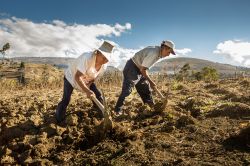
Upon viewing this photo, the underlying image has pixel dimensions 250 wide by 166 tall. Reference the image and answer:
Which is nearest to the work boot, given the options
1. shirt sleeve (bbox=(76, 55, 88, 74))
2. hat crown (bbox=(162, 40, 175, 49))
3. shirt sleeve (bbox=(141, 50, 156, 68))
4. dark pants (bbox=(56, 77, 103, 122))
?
dark pants (bbox=(56, 77, 103, 122))

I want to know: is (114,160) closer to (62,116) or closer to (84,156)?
(84,156)

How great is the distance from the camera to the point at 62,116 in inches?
226

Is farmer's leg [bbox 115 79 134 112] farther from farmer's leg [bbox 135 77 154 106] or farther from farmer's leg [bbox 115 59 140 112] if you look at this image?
farmer's leg [bbox 135 77 154 106]

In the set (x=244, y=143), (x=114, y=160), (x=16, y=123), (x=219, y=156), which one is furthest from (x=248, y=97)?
(x=16, y=123)

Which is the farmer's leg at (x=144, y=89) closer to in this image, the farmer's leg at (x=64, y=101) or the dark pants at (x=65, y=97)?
the dark pants at (x=65, y=97)

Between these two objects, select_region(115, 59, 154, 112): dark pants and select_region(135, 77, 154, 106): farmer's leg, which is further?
select_region(135, 77, 154, 106): farmer's leg

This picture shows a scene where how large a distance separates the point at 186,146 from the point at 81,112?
2.56m

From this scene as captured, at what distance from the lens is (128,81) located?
5883 millimetres

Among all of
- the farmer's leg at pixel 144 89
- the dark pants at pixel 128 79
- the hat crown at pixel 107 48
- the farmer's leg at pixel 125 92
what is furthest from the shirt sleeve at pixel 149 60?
the hat crown at pixel 107 48

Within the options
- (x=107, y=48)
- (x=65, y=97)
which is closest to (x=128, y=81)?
(x=65, y=97)

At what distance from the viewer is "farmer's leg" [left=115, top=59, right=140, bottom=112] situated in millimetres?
5855

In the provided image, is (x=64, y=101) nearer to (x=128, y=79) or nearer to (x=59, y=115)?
(x=59, y=115)

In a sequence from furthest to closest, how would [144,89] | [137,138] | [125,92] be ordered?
[144,89] → [125,92] → [137,138]

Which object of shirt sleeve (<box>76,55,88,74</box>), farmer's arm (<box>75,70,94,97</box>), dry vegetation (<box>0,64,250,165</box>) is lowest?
dry vegetation (<box>0,64,250,165</box>)
